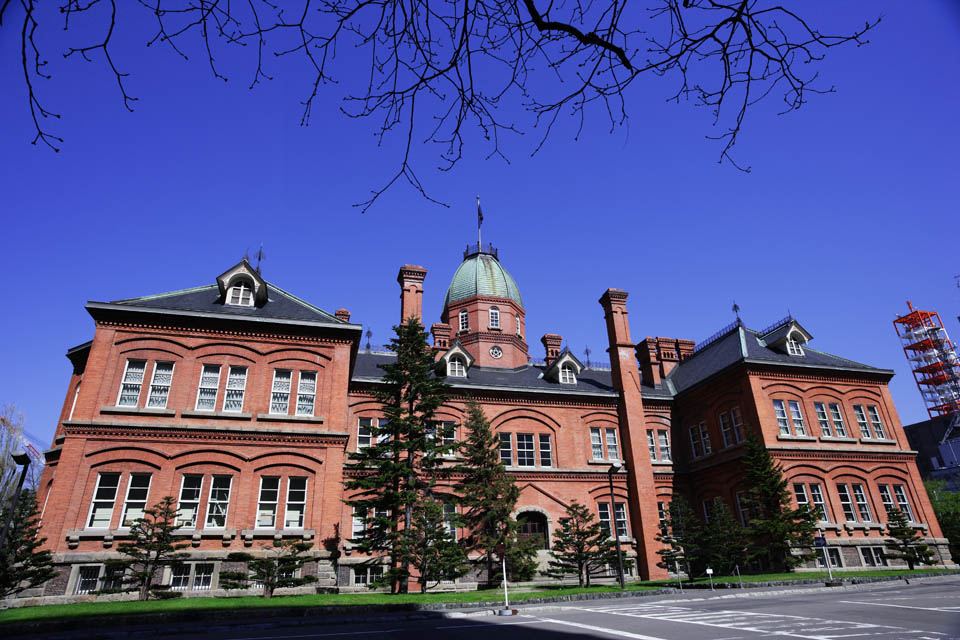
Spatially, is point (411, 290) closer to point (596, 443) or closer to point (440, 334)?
point (440, 334)

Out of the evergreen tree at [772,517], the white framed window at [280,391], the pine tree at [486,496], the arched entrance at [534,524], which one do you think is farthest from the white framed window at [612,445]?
the white framed window at [280,391]

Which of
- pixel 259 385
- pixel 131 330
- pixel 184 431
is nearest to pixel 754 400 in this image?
pixel 259 385

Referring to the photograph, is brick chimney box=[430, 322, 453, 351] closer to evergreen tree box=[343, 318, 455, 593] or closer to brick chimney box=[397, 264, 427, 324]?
brick chimney box=[397, 264, 427, 324]

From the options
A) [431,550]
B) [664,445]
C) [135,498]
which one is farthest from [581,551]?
[135,498]

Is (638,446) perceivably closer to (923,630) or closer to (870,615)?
(870,615)

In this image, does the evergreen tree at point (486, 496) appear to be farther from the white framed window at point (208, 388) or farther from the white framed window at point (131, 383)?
the white framed window at point (131, 383)

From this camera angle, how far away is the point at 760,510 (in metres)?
23.8

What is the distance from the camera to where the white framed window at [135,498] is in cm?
1812

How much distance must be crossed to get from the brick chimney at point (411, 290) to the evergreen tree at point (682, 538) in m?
16.2

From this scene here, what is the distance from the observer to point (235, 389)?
2088 centimetres

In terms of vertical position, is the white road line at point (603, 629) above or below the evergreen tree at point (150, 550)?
below

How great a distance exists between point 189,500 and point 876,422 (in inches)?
1319

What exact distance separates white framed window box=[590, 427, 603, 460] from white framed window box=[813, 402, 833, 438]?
11.2m

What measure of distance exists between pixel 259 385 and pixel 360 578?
9449 millimetres
